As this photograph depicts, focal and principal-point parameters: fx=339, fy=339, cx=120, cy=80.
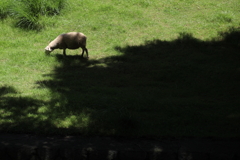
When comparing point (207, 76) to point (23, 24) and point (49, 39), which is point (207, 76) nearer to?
point (49, 39)

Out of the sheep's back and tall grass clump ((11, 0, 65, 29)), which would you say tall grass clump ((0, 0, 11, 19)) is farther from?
the sheep's back

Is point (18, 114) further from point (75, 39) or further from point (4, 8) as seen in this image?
point (4, 8)

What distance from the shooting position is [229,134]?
4.93 m

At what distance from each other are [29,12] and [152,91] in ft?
21.5

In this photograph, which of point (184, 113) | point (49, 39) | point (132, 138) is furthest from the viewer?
point (49, 39)

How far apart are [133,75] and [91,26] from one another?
13.9ft

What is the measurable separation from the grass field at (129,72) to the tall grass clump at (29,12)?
0.17 meters

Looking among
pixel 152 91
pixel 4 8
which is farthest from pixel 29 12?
pixel 152 91

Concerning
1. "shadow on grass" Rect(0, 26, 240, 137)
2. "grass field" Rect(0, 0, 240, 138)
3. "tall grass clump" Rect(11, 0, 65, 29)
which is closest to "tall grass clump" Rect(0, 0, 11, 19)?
"grass field" Rect(0, 0, 240, 138)

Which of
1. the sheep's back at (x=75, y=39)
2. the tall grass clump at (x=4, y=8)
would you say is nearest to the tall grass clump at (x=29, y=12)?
the tall grass clump at (x=4, y=8)

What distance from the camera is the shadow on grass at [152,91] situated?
5184mm

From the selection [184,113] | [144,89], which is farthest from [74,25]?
[184,113]

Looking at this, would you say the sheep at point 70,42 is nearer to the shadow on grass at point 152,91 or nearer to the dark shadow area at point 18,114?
the shadow on grass at point 152,91

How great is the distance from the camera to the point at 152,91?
7.11 metres
